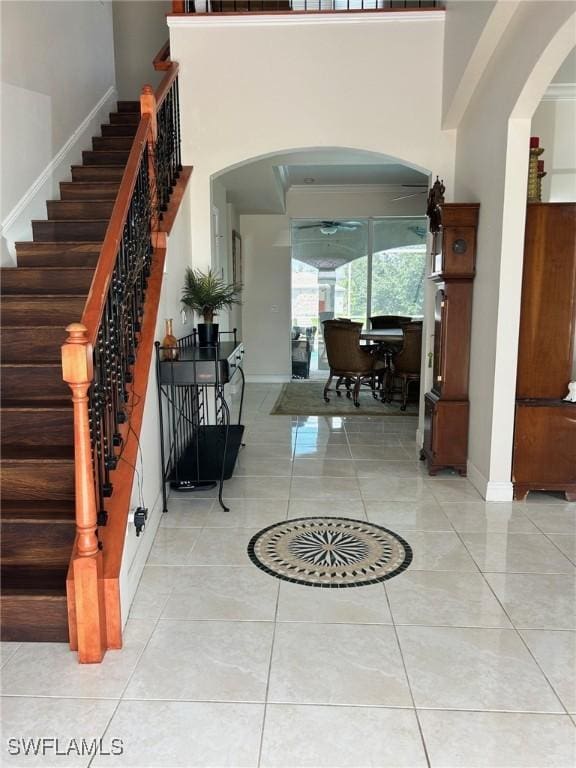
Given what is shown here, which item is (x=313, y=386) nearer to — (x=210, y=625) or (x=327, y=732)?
(x=210, y=625)

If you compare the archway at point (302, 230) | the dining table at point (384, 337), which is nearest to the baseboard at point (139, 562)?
the dining table at point (384, 337)

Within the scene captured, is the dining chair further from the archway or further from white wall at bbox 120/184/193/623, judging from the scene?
white wall at bbox 120/184/193/623

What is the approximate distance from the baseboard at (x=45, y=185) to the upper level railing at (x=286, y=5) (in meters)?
1.46

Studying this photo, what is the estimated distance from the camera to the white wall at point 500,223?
326 cm

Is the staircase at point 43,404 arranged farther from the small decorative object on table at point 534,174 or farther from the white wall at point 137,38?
the small decorative object on table at point 534,174

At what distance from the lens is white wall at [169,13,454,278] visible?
4578 mm

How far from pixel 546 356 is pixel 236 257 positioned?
574 cm

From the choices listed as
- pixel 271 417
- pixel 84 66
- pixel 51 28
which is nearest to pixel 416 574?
pixel 271 417

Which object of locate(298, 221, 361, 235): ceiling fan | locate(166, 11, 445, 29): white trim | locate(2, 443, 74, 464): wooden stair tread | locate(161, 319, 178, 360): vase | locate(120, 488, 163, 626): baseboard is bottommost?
locate(120, 488, 163, 626): baseboard

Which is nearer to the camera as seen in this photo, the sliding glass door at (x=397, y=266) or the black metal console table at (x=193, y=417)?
the black metal console table at (x=193, y=417)

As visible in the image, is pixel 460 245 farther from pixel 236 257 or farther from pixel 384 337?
pixel 236 257

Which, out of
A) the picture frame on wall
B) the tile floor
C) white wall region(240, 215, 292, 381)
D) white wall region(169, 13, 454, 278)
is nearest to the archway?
white wall region(240, 215, 292, 381)

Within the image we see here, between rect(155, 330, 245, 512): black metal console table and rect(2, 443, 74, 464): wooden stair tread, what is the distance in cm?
81

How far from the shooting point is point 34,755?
172 centimetres
